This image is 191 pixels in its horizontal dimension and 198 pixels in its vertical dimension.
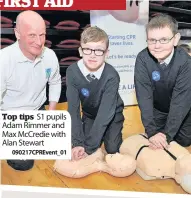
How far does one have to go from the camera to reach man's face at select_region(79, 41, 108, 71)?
1303 mm

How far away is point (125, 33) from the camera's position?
133cm

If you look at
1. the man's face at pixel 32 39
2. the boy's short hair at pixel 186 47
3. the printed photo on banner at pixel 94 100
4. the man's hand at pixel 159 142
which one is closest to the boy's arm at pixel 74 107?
the printed photo on banner at pixel 94 100

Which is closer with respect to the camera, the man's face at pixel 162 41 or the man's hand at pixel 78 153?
the man's face at pixel 162 41

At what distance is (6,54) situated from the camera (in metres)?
1.34

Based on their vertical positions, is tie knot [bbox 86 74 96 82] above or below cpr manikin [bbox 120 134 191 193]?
above

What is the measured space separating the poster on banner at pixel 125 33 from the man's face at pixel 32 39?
0.61ft

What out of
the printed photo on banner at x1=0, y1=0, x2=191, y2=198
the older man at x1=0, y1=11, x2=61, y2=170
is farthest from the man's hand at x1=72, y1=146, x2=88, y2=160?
the older man at x1=0, y1=11, x2=61, y2=170

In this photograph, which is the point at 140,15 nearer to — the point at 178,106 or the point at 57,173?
the point at 178,106

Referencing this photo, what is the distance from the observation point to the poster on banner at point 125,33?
4.28ft

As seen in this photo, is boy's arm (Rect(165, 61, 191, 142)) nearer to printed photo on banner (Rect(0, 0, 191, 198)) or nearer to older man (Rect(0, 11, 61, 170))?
printed photo on banner (Rect(0, 0, 191, 198))

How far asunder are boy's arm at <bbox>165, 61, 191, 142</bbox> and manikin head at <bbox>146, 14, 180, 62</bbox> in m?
0.09

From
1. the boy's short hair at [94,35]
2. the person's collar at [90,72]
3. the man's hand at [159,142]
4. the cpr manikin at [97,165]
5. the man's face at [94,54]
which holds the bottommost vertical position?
the cpr manikin at [97,165]

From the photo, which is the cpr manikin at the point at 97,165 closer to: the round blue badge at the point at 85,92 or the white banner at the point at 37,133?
the white banner at the point at 37,133

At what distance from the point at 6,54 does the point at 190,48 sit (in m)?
0.64
